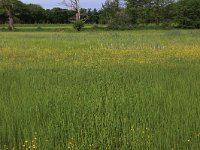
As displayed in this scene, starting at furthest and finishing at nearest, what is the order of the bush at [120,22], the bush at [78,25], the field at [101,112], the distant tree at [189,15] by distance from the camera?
the distant tree at [189,15], the bush at [120,22], the bush at [78,25], the field at [101,112]

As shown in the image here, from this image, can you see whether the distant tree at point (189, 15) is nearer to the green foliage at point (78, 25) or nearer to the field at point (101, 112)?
the green foliage at point (78, 25)

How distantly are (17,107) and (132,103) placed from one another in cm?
192

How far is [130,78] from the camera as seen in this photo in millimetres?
8805

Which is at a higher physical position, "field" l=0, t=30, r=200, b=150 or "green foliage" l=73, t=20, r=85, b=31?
"field" l=0, t=30, r=200, b=150

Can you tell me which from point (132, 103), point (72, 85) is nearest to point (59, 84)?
point (72, 85)

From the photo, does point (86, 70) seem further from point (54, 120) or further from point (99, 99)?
point (54, 120)

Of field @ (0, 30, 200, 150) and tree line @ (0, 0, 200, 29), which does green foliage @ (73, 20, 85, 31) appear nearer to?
tree line @ (0, 0, 200, 29)

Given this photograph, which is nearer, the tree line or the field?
the field

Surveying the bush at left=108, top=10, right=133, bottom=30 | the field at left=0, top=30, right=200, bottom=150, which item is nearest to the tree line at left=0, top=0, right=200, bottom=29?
the bush at left=108, top=10, right=133, bottom=30

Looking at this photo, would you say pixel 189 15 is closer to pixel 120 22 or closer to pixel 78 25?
pixel 120 22

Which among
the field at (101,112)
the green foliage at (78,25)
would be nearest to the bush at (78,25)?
the green foliage at (78,25)

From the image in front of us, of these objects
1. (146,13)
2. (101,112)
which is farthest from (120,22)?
(101,112)

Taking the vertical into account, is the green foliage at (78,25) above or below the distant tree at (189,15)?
below

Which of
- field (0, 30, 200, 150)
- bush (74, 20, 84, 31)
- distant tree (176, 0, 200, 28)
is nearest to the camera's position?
field (0, 30, 200, 150)
